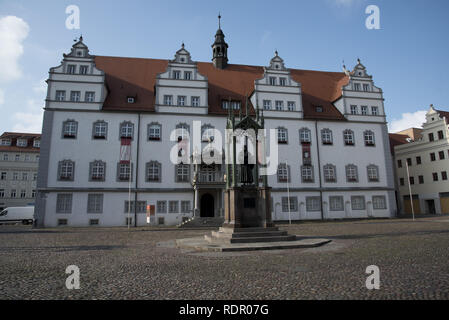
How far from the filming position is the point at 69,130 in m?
26.1

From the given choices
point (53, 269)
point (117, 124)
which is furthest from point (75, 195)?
point (53, 269)

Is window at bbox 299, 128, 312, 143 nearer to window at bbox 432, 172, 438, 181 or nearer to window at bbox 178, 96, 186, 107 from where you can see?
window at bbox 178, 96, 186, 107

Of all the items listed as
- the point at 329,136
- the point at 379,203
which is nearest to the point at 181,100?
the point at 329,136

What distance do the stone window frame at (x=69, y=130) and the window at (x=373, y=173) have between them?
94.6 feet

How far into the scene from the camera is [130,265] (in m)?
7.33

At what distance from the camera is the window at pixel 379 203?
30016mm

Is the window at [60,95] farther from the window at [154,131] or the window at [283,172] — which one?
the window at [283,172]

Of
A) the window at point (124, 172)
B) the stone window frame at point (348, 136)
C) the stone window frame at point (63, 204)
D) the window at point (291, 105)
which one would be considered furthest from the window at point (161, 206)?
the stone window frame at point (348, 136)

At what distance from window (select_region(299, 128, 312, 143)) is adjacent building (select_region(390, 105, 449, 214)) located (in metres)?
12.6

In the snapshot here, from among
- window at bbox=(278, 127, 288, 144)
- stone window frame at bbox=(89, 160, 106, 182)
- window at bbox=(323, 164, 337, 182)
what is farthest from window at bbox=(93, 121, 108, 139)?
window at bbox=(323, 164, 337, 182)

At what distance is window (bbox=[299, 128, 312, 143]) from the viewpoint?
1166 inches
